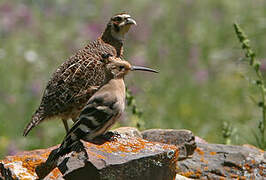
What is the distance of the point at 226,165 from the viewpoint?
744 centimetres

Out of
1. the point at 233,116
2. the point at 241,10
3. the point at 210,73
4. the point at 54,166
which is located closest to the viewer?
the point at 54,166

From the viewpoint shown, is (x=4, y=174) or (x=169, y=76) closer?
(x=4, y=174)

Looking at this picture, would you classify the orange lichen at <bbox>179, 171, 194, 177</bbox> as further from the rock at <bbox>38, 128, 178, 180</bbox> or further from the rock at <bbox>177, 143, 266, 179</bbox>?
the rock at <bbox>38, 128, 178, 180</bbox>

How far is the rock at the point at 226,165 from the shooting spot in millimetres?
7324

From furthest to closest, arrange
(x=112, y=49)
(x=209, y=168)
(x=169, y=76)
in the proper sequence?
(x=169, y=76), (x=112, y=49), (x=209, y=168)

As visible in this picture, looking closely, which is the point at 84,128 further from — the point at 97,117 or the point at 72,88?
the point at 72,88

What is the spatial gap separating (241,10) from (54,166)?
13.4m

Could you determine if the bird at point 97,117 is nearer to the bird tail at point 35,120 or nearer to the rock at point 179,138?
the bird tail at point 35,120

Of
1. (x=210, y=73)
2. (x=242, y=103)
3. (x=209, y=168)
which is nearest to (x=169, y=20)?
(x=210, y=73)

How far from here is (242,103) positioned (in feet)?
46.9

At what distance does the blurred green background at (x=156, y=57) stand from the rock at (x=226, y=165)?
2.68 metres

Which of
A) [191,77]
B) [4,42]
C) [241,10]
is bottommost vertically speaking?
[191,77]

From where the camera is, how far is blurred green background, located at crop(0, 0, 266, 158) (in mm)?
12300

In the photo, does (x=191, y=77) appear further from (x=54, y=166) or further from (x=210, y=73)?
(x=54, y=166)
